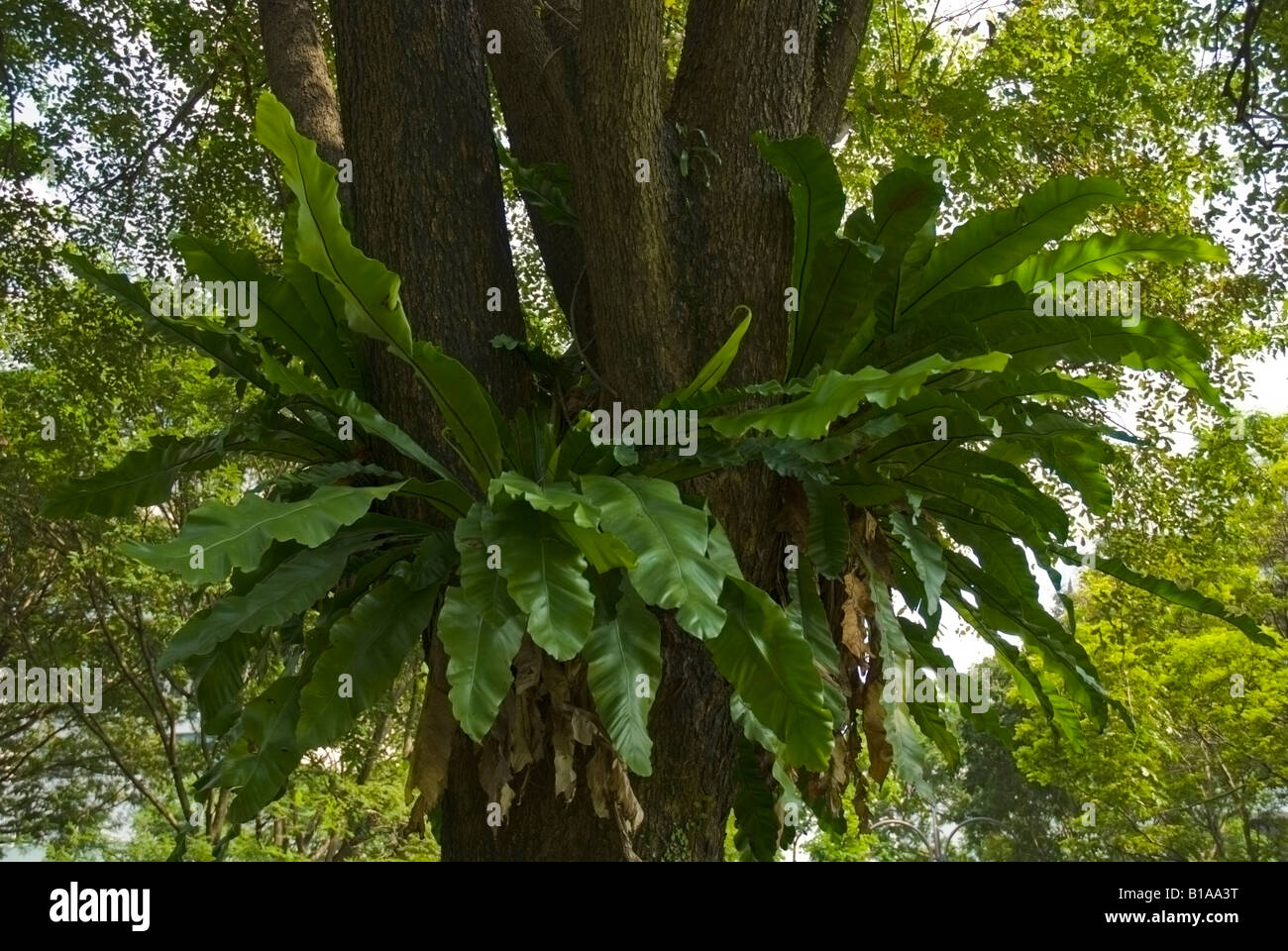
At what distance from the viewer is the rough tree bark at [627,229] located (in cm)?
222

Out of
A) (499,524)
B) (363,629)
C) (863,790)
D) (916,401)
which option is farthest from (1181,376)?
(363,629)

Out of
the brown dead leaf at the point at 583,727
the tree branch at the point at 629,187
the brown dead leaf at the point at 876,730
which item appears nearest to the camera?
the brown dead leaf at the point at 583,727

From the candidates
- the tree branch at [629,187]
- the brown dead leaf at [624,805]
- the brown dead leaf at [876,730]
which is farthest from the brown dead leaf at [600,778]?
the tree branch at [629,187]

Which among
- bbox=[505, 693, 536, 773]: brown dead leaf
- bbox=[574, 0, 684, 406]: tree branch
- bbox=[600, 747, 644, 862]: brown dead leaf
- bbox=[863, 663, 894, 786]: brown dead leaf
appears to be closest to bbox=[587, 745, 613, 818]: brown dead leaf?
bbox=[600, 747, 644, 862]: brown dead leaf

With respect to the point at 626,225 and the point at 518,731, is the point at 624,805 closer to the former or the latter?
the point at 518,731

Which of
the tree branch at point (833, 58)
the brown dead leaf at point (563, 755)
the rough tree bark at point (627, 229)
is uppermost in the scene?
the tree branch at point (833, 58)

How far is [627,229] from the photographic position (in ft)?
7.57

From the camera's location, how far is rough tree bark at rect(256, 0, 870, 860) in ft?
7.30

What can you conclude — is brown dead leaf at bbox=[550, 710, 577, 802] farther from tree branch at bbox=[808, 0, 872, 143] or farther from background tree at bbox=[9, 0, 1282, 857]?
tree branch at bbox=[808, 0, 872, 143]

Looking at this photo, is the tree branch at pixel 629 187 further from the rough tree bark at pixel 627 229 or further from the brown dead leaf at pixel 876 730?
Result: the brown dead leaf at pixel 876 730

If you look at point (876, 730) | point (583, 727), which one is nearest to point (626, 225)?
point (583, 727)

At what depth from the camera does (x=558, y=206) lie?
2.63m

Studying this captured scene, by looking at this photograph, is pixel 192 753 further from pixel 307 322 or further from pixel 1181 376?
pixel 1181 376

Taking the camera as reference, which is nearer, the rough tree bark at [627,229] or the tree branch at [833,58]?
the rough tree bark at [627,229]
